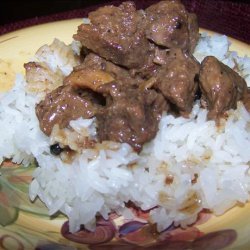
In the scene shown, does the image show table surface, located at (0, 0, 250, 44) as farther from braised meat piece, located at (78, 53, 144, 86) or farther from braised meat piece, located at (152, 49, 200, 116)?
braised meat piece, located at (152, 49, 200, 116)

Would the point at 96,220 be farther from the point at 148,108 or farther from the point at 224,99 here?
the point at 224,99

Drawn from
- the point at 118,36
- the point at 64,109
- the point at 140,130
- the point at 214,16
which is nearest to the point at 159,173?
the point at 140,130

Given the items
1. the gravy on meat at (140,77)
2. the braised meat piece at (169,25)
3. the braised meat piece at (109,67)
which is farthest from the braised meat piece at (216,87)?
the braised meat piece at (109,67)

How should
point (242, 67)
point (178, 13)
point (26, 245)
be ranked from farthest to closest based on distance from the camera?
point (242, 67)
point (178, 13)
point (26, 245)

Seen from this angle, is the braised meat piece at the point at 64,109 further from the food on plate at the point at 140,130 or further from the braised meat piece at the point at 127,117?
the braised meat piece at the point at 127,117

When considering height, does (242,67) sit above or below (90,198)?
above

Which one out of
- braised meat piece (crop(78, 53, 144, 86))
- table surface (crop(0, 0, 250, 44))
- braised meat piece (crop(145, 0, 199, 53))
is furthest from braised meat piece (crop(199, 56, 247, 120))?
table surface (crop(0, 0, 250, 44))

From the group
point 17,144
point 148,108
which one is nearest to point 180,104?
point 148,108

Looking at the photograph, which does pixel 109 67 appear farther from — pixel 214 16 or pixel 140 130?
pixel 214 16
